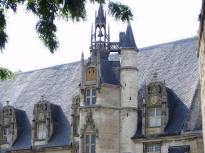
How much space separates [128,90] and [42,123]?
759cm

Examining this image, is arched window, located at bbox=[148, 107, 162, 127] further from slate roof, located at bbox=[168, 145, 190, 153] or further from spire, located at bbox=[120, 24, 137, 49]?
spire, located at bbox=[120, 24, 137, 49]

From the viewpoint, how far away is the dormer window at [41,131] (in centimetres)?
4135

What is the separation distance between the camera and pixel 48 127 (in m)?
40.9

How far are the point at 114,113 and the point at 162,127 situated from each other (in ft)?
12.3

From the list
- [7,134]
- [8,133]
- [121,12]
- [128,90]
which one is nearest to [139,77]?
[128,90]

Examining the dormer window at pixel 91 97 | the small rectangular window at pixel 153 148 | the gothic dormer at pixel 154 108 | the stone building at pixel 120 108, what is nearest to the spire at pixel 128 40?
the stone building at pixel 120 108

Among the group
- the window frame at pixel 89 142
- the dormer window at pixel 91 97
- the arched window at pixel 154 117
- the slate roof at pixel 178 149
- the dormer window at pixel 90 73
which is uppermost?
the dormer window at pixel 90 73

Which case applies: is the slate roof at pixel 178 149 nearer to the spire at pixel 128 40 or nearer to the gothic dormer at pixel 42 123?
the spire at pixel 128 40

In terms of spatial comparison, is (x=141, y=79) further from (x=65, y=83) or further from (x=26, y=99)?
(x=26, y=99)

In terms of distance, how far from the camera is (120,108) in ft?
124

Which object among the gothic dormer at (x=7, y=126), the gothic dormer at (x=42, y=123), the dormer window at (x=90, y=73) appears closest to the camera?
the dormer window at (x=90, y=73)

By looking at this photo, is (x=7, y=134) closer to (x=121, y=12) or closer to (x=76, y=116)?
(x=76, y=116)

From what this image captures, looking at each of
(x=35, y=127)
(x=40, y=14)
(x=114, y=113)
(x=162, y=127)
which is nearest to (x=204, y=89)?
(x=162, y=127)

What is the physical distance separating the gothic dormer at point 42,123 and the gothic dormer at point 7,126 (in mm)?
2255
